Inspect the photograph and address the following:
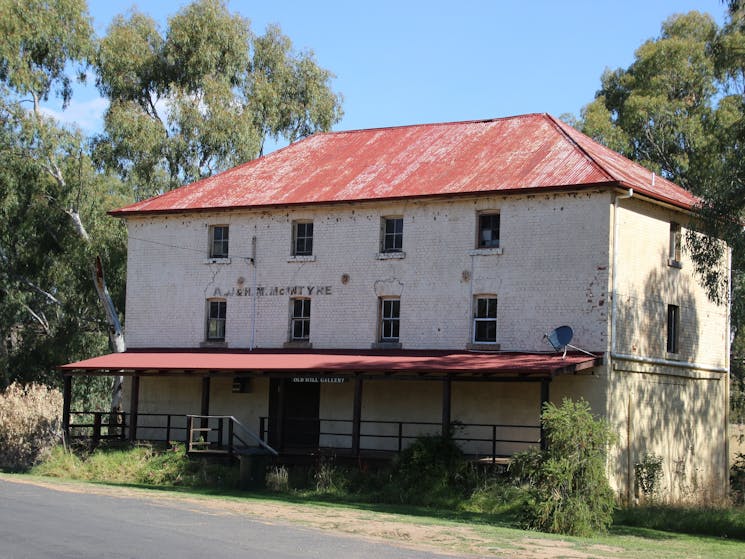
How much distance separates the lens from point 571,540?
1867cm

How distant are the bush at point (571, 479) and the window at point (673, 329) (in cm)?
1091

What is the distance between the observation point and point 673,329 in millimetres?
30750

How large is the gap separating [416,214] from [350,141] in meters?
7.06

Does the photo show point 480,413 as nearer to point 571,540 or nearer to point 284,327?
point 284,327

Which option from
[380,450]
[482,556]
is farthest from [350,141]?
[482,556]

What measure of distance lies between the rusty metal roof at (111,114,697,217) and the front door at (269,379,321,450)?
17.2ft

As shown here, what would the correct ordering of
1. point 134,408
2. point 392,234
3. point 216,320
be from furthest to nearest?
point 216,320, point 134,408, point 392,234

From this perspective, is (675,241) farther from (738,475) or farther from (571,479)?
(571,479)

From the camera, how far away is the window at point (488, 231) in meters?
29.6

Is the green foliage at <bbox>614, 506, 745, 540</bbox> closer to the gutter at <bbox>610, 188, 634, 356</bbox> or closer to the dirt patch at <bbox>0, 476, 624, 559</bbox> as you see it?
the gutter at <bbox>610, 188, 634, 356</bbox>

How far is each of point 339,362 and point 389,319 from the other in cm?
230

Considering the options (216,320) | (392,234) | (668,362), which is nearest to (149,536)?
(392,234)

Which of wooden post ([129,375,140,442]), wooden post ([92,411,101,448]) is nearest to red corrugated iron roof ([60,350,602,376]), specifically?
wooden post ([129,375,140,442])

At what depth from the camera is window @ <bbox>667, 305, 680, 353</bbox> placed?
101ft
